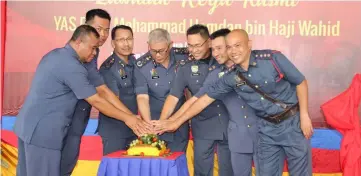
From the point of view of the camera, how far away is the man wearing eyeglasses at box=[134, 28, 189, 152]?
5391mm

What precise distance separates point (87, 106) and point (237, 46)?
135 centimetres

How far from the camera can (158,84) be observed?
5.45 metres

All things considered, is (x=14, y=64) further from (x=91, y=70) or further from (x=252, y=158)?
(x=252, y=158)

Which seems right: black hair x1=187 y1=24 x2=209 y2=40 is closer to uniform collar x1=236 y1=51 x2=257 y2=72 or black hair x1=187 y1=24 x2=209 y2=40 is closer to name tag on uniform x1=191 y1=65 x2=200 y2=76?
name tag on uniform x1=191 y1=65 x2=200 y2=76

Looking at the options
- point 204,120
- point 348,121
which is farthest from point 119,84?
point 348,121

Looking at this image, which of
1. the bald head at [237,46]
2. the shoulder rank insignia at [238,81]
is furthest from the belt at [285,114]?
the bald head at [237,46]

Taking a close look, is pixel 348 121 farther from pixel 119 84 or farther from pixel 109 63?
pixel 109 63

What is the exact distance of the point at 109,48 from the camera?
20.3 ft

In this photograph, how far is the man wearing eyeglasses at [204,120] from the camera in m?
5.32

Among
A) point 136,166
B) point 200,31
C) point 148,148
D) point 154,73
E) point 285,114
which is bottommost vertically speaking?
point 136,166

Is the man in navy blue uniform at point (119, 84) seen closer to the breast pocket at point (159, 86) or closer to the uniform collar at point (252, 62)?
the breast pocket at point (159, 86)

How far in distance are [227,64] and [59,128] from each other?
4.65ft

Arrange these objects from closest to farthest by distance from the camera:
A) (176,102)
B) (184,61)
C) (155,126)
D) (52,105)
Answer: (52,105)
(155,126)
(176,102)
(184,61)

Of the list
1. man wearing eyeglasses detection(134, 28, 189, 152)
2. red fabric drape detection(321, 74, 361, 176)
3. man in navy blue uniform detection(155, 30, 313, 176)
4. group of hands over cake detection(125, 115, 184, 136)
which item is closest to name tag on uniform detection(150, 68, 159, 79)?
man wearing eyeglasses detection(134, 28, 189, 152)
